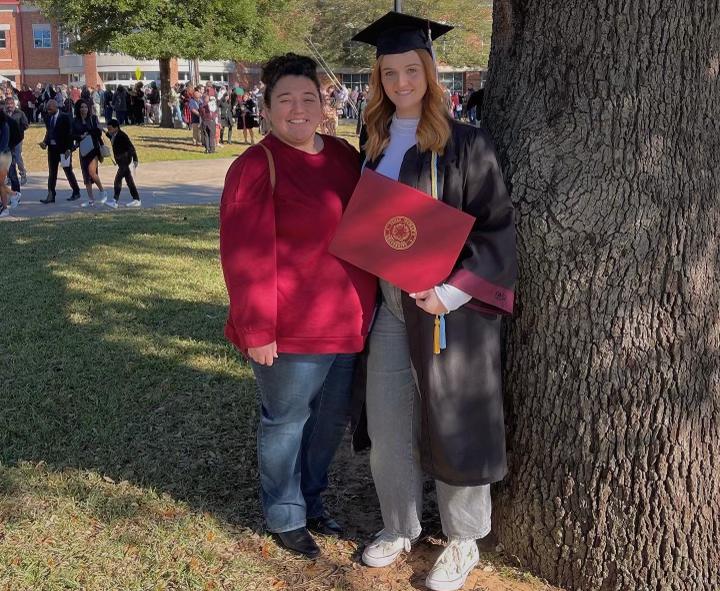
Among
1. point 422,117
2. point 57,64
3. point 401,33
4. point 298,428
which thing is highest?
Result: point 57,64

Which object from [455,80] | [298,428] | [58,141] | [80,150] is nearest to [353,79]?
[455,80]

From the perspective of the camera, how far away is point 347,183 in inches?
124

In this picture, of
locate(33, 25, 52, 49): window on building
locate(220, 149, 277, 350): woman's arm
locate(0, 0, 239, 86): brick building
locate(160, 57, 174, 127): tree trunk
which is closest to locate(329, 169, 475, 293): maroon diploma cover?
locate(220, 149, 277, 350): woman's arm

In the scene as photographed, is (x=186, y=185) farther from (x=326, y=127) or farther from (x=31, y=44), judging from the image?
(x=31, y=44)

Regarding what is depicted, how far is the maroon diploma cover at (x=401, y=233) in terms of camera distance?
279 cm

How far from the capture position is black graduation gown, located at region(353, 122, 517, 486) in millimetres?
2820

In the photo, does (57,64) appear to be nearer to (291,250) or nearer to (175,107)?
(175,107)

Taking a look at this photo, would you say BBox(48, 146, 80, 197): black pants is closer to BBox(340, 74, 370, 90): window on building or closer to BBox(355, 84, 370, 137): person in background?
BBox(355, 84, 370, 137): person in background

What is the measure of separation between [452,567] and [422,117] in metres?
1.61

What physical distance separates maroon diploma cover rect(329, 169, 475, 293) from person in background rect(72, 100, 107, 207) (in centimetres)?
1148

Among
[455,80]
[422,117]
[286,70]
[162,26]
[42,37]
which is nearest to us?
[422,117]

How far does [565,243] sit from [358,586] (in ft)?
4.79

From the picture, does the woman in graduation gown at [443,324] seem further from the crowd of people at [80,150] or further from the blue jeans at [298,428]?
the crowd of people at [80,150]

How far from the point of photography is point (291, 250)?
306cm
